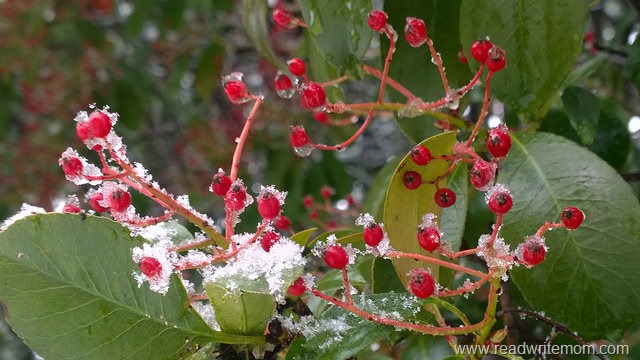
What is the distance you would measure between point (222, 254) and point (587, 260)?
389 mm

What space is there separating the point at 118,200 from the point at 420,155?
26 centimetres

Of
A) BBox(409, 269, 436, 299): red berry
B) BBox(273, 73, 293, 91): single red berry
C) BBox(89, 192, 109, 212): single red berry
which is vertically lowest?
BBox(409, 269, 436, 299): red berry

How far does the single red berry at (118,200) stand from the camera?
0.56 metres

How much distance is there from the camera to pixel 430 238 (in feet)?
1.87

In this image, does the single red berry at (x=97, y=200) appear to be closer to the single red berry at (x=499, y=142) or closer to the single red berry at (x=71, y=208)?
the single red berry at (x=71, y=208)

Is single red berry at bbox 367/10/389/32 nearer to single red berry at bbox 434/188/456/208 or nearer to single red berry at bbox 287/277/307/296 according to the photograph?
single red berry at bbox 434/188/456/208

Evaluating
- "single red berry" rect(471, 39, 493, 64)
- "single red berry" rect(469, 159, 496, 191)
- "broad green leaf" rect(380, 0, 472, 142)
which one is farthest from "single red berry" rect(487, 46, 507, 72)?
"broad green leaf" rect(380, 0, 472, 142)

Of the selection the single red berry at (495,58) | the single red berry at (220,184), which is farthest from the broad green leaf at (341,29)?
the single red berry at (220,184)

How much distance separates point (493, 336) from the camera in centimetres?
60

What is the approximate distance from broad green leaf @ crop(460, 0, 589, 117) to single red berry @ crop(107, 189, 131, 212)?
0.42 m

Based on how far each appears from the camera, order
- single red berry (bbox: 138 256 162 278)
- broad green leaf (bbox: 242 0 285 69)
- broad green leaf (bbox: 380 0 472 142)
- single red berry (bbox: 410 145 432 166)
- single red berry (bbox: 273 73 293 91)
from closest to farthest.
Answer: single red berry (bbox: 138 256 162 278)
single red berry (bbox: 410 145 432 166)
single red berry (bbox: 273 73 293 91)
broad green leaf (bbox: 380 0 472 142)
broad green leaf (bbox: 242 0 285 69)

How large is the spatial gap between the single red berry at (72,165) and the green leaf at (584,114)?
2.15 ft

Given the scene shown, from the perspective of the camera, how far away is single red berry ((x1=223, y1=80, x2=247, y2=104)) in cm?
→ 69

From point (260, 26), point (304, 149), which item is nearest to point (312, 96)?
point (304, 149)
